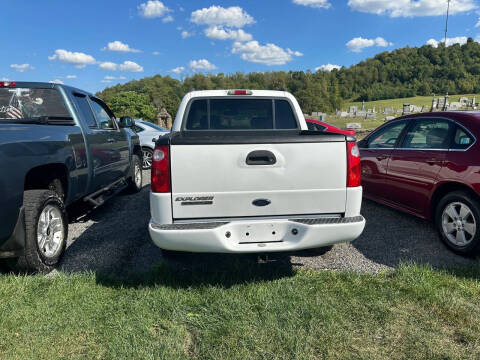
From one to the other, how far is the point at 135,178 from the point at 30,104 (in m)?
3.17

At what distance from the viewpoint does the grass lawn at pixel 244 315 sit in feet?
7.34

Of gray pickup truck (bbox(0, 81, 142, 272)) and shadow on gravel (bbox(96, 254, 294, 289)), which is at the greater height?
gray pickup truck (bbox(0, 81, 142, 272))

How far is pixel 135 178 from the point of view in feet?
23.7

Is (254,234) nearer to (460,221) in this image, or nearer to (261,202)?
(261,202)

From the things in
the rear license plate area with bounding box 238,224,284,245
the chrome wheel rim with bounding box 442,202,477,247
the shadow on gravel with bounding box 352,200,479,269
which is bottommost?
the shadow on gravel with bounding box 352,200,479,269

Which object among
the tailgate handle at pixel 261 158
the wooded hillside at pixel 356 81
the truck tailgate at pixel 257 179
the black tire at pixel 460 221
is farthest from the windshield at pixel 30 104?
the wooded hillside at pixel 356 81

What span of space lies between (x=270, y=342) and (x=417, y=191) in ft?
10.5

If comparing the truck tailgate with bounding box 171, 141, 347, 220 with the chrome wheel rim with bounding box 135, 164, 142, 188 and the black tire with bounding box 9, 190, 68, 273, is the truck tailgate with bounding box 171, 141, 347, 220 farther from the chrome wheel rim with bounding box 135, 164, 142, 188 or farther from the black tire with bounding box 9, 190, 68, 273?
the chrome wheel rim with bounding box 135, 164, 142, 188

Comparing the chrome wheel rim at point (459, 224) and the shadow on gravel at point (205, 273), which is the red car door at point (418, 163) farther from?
the shadow on gravel at point (205, 273)

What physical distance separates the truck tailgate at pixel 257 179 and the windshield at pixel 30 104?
265 cm

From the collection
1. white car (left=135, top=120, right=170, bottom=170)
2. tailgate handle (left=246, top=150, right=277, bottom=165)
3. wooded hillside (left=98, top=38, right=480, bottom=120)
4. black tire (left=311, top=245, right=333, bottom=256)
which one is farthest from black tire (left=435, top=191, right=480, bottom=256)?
wooded hillside (left=98, top=38, right=480, bottom=120)

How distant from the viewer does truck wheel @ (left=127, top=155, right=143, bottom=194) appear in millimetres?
7027

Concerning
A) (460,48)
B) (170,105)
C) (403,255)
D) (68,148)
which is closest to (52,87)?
(68,148)

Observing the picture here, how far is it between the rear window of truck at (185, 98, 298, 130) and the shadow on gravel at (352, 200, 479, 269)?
1884 millimetres
